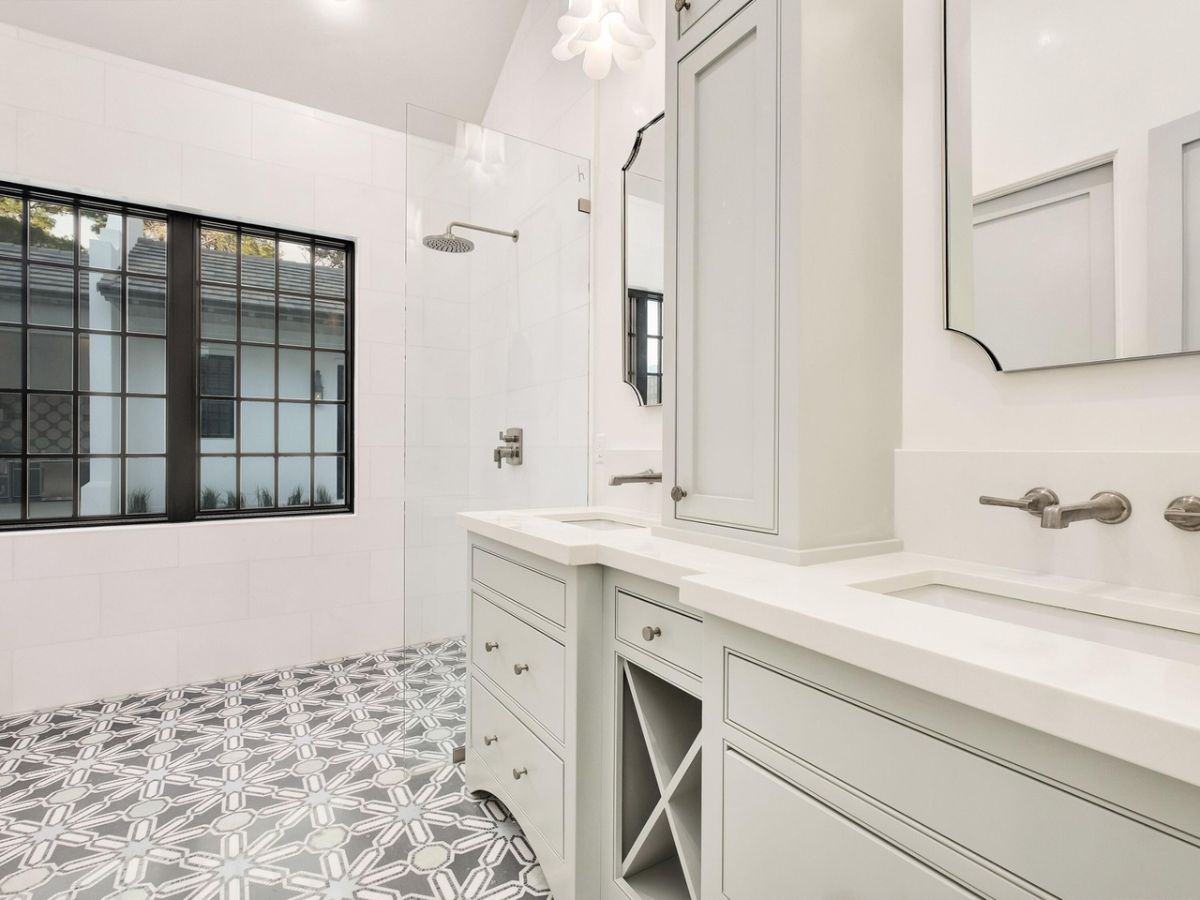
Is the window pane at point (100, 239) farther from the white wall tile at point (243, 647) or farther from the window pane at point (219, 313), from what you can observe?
the white wall tile at point (243, 647)

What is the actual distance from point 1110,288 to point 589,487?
153 centimetres

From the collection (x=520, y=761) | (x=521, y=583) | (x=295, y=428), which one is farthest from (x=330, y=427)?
(x=520, y=761)

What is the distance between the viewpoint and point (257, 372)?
2947 mm

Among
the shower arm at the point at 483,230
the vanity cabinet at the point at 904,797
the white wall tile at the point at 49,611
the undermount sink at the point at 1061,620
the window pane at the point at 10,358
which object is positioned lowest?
the white wall tile at the point at 49,611

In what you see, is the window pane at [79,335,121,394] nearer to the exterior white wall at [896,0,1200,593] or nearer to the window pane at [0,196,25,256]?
the window pane at [0,196,25,256]

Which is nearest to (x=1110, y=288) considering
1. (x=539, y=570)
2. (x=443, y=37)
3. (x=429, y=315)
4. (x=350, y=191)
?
(x=539, y=570)

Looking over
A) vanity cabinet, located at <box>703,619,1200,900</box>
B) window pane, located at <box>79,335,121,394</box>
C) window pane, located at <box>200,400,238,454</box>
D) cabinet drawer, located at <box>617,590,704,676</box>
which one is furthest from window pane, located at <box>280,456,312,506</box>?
vanity cabinet, located at <box>703,619,1200,900</box>

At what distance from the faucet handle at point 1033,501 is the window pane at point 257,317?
10.2 ft

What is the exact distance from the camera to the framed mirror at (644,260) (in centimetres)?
184

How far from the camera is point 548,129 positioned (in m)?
2.48

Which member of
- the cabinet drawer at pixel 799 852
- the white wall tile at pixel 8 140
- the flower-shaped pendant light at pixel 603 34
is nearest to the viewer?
the cabinet drawer at pixel 799 852

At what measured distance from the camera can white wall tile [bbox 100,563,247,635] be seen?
8.30ft

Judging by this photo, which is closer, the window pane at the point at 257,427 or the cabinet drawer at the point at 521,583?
the cabinet drawer at the point at 521,583

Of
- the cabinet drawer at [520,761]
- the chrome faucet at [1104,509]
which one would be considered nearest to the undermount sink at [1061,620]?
the chrome faucet at [1104,509]
